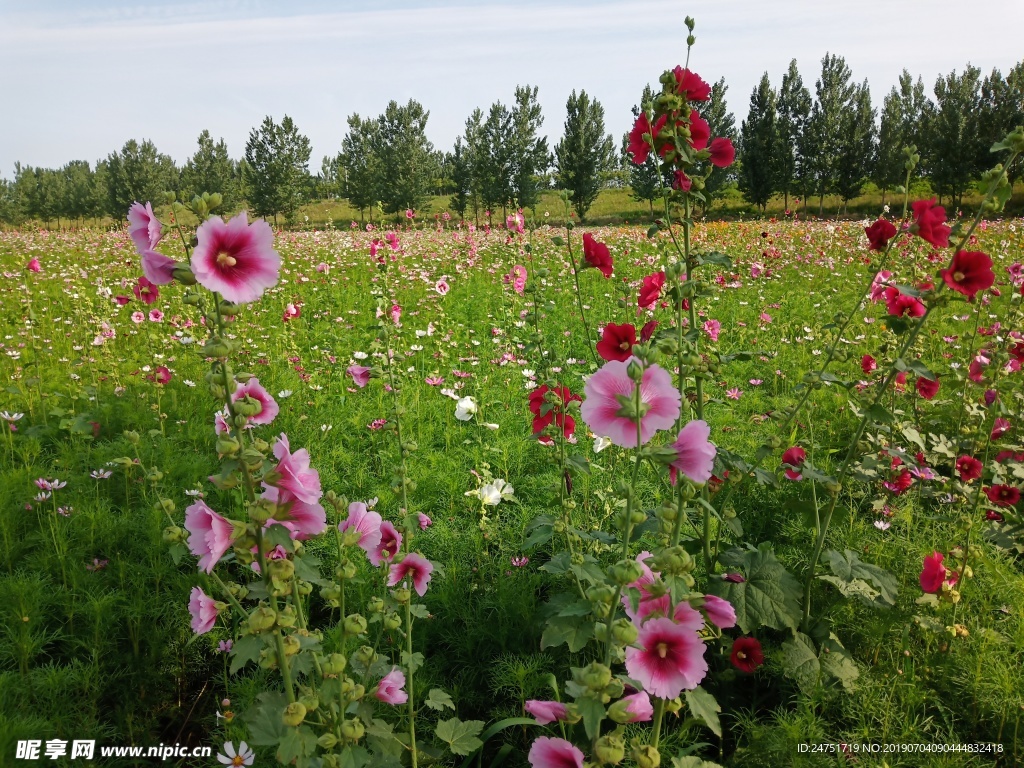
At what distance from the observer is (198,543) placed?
1.16 m

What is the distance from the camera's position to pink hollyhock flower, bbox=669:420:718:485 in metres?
1.13

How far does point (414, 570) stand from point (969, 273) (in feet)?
6.00

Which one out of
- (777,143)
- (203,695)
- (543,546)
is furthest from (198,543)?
(777,143)

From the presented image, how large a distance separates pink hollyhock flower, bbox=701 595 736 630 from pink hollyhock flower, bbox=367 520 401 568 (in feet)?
2.81

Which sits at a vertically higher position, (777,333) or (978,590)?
(777,333)

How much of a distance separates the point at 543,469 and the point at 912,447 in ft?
7.00

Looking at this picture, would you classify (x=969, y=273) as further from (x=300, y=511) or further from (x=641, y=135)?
(x=300, y=511)

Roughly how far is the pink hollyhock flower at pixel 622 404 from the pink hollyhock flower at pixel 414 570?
666 millimetres

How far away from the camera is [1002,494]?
2.64 meters

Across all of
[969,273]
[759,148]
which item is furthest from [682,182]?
[759,148]

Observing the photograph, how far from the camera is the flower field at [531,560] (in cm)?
114

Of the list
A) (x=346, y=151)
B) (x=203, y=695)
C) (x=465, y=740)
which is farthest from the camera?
(x=346, y=151)

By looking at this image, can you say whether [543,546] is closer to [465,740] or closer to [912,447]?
[465,740]

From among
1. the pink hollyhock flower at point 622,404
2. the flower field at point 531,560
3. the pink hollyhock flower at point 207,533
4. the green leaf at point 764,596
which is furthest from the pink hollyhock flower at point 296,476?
the green leaf at point 764,596
